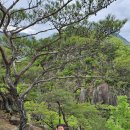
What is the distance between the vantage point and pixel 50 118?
65.1ft

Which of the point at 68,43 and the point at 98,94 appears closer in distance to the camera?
the point at 68,43

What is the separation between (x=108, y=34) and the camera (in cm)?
1424

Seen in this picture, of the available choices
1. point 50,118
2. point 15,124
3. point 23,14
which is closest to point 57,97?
point 50,118

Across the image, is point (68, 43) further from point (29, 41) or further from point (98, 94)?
point (98, 94)

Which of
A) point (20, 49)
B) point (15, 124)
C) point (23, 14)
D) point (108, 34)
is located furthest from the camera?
point (15, 124)

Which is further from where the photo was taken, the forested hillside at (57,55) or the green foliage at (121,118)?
the green foliage at (121,118)

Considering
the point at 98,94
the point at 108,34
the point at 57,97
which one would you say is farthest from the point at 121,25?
the point at 98,94

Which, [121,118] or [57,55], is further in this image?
[121,118]

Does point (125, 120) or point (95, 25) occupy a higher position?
point (95, 25)

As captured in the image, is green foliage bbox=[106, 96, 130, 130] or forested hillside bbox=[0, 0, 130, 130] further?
green foliage bbox=[106, 96, 130, 130]

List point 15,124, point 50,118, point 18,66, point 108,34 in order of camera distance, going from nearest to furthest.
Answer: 1. point 108,34
2. point 15,124
3. point 50,118
4. point 18,66

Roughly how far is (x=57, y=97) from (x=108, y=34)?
6748 mm

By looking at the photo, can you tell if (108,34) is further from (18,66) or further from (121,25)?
(18,66)

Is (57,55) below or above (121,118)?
above
